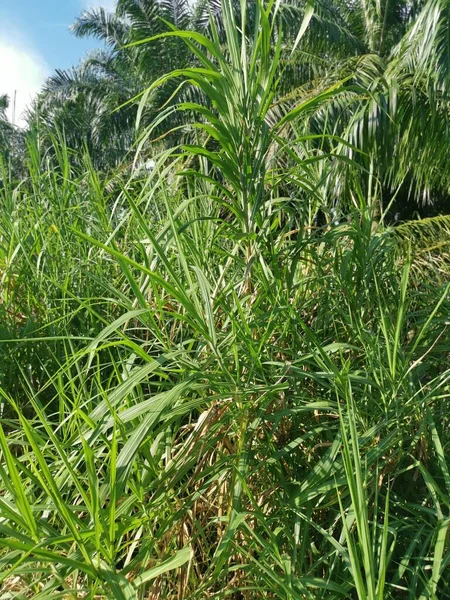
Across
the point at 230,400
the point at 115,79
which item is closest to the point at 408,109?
the point at 230,400

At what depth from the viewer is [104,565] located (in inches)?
34.4

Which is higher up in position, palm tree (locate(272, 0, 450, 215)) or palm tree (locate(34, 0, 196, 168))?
palm tree (locate(34, 0, 196, 168))

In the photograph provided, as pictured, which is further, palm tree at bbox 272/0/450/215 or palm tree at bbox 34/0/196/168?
palm tree at bbox 34/0/196/168

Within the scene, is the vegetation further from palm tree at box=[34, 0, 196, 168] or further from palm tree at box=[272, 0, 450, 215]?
palm tree at box=[34, 0, 196, 168]

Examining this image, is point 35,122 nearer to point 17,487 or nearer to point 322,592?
point 17,487

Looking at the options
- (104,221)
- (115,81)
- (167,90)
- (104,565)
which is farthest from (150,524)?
(115,81)

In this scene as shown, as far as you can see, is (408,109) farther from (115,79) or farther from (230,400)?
(115,79)

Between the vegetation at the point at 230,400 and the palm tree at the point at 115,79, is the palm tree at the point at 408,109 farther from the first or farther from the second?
the palm tree at the point at 115,79

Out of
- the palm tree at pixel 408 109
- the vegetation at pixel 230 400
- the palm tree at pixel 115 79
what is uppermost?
the palm tree at pixel 115 79

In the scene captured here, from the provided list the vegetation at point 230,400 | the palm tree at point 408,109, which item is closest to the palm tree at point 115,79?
the palm tree at point 408,109

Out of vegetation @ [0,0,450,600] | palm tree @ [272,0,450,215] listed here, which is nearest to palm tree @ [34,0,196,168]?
palm tree @ [272,0,450,215]

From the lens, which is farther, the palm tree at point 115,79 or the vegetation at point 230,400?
the palm tree at point 115,79

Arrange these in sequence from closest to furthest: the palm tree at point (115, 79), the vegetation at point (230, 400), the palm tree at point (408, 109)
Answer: the vegetation at point (230, 400) → the palm tree at point (408, 109) → the palm tree at point (115, 79)

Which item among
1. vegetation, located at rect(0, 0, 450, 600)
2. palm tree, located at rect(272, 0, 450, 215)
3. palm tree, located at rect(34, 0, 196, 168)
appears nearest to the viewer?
vegetation, located at rect(0, 0, 450, 600)
